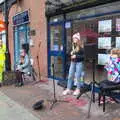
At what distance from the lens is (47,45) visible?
12961 millimetres

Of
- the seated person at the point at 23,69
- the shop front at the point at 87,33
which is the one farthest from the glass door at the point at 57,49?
the seated person at the point at 23,69

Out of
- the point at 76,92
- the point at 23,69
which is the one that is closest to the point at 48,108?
the point at 76,92

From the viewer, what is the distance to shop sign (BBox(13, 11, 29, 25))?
49.1ft

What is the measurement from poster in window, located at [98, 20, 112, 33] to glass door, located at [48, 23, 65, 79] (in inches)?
92.3

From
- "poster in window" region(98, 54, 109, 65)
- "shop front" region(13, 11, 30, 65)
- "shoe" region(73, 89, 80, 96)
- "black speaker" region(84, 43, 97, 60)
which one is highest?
"shop front" region(13, 11, 30, 65)

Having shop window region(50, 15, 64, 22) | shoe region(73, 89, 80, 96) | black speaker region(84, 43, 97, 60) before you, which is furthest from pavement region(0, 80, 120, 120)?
shop window region(50, 15, 64, 22)

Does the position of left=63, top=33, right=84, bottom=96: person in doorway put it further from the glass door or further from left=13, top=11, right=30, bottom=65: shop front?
left=13, top=11, right=30, bottom=65: shop front

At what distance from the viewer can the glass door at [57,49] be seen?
12.0 m

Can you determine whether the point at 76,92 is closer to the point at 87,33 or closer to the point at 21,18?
the point at 87,33

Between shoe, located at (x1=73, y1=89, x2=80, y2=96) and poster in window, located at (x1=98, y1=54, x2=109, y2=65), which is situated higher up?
poster in window, located at (x1=98, y1=54, x2=109, y2=65)

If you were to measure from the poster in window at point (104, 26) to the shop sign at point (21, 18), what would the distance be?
18.7 ft

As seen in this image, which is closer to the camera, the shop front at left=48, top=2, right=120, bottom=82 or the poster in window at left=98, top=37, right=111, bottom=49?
the shop front at left=48, top=2, right=120, bottom=82

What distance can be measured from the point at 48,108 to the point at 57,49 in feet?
13.5

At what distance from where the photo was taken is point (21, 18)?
15758mm
